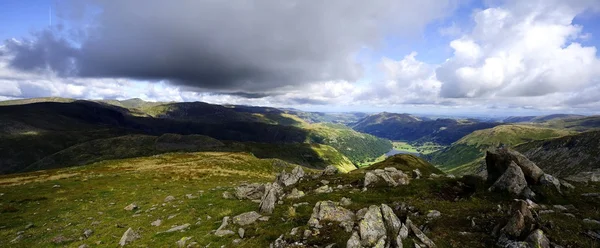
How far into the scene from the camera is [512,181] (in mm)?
24703

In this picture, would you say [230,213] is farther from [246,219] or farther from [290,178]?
[290,178]

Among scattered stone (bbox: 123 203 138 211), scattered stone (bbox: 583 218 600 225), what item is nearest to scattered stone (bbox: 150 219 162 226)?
scattered stone (bbox: 123 203 138 211)

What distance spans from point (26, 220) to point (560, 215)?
51.7 meters

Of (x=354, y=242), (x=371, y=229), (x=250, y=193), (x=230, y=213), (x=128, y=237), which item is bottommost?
(x=250, y=193)

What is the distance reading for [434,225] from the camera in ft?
57.9

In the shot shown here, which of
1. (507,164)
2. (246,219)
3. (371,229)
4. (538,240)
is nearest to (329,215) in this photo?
(371,229)

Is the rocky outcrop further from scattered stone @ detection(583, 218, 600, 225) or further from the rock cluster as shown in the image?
scattered stone @ detection(583, 218, 600, 225)

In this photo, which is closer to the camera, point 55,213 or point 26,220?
point 26,220

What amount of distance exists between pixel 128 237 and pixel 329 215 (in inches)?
662

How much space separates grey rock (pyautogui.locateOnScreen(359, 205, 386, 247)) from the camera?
47.8 feet

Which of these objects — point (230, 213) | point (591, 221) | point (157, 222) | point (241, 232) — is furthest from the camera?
point (157, 222)

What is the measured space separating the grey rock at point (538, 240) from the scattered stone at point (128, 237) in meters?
26.6

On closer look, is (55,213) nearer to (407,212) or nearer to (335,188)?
(335,188)

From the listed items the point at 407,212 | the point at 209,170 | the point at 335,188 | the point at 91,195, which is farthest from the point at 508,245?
the point at 209,170
